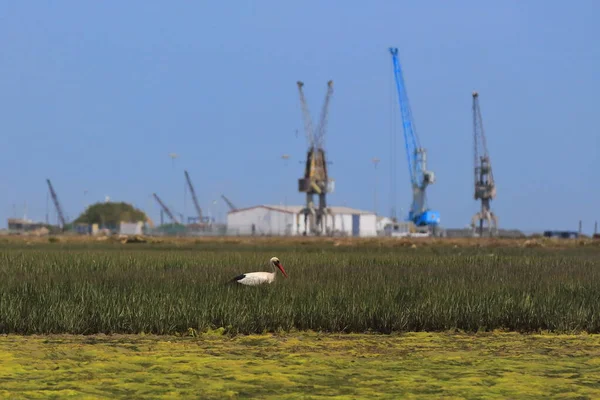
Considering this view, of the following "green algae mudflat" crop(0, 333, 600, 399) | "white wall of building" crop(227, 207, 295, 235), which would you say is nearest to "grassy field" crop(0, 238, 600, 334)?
"green algae mudflat" crop(0, 333, 600, 399)

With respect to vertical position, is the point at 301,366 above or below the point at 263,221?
below

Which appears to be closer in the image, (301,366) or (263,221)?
→ (301,366)

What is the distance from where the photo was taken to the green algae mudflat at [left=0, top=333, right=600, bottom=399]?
48.0 feet

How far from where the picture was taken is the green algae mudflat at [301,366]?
1464 centimetres

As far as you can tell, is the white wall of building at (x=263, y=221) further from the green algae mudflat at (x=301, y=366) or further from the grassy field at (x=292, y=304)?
the green algae mudflat at (x=301, y=366)

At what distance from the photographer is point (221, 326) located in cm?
2175

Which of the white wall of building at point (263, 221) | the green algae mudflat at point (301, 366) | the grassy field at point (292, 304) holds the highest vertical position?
the white wall of building at point (263, 221)

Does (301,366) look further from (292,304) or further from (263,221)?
(263,221)

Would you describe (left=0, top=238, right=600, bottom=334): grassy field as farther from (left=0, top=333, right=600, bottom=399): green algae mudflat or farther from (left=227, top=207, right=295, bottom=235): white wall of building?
(left=227, top=207, right=295, bottom=235): white wall of building

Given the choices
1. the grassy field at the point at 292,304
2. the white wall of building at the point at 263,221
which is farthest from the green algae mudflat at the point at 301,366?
the white wall of building at the point at 263,221

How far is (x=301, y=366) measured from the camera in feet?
55.5

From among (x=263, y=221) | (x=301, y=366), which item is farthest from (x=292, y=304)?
(x=263, y=221)

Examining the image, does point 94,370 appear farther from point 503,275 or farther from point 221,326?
point 503,275

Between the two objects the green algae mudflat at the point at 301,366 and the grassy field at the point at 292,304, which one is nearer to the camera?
the green algae mudflat at the point at 301,366
